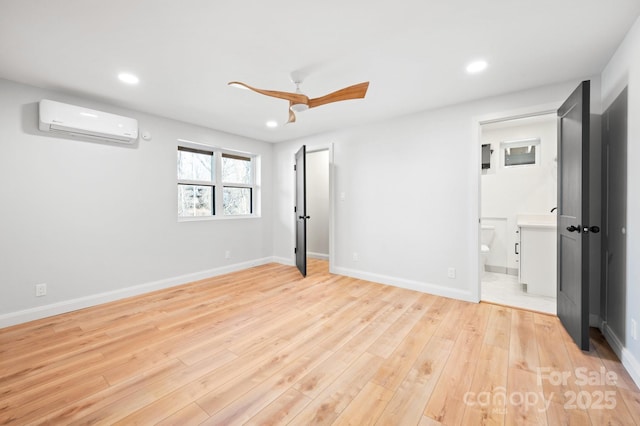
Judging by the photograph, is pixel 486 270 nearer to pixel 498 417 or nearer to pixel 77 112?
pixel 498 417

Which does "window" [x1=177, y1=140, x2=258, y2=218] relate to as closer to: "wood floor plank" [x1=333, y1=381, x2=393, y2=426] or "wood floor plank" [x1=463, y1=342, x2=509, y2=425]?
"wood floor plank" [x1=333, y1=381, x2=393, y2=426]

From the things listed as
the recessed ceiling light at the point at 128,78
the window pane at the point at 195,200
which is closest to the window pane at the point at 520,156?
the window pane at the point at 195,200

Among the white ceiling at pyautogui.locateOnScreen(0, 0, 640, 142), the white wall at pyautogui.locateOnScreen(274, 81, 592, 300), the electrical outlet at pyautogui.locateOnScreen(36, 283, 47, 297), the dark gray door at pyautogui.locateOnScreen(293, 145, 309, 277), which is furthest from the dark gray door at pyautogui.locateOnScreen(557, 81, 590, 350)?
the electrical outlet at pyautogui.locateOnScreen(36, 283, 47, 297)

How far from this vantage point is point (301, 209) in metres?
4.43

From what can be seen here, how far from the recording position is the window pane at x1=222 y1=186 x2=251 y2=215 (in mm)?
4684

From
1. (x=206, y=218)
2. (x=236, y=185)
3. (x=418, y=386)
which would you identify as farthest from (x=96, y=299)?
(x=418, y=386)

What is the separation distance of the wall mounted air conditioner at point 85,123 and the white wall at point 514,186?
17.2ft

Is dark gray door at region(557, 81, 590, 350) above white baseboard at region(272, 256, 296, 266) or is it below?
above

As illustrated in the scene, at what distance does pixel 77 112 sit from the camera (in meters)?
2.82

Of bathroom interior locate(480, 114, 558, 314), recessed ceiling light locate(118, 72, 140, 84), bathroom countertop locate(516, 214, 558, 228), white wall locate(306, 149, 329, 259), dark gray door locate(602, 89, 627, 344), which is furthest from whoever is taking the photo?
white wall locate(306, 149, 329, 259)

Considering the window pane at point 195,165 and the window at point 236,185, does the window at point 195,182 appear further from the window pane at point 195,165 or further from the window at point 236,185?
the window at point 236,185

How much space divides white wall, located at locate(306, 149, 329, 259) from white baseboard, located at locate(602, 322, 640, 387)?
4185 mm

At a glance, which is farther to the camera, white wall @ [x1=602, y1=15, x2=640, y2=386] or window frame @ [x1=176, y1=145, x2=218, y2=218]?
window frame @ [x1=176, y1=145, x2=218, y2=218]

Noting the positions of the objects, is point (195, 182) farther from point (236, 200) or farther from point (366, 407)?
point (366, 407)
